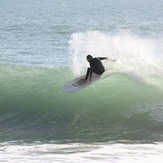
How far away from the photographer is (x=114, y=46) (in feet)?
69.5

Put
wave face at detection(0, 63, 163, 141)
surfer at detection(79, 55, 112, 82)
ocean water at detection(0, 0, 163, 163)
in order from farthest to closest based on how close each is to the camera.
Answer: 1. surfer at detection(79, 55, 112, 82)
2. wave face at detection(0, 63, 163, 141)
3. ocean water at detection(0, 0, 163, 163)

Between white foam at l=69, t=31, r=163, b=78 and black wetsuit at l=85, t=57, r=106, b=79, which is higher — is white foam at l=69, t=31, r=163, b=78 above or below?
above

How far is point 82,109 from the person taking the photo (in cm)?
1755

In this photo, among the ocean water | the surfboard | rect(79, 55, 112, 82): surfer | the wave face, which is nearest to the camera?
the ocean water

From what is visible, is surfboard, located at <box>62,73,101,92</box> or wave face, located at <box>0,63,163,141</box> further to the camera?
surfboard, located at <box>62,73,101,92</box>

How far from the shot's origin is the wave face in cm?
1481

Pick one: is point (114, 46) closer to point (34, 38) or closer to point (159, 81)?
point (159, 81)

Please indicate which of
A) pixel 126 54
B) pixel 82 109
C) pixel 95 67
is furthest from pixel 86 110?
pixel 126 54

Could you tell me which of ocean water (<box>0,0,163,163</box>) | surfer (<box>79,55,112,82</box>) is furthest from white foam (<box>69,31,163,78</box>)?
surfer (<box>79,55,112,82</box>)

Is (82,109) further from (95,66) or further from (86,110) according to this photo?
(95,66)

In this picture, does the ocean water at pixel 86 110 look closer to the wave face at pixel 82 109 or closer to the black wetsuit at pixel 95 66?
the wave face at pixel 82 109

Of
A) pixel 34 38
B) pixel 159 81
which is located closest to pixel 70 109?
pixel 159 81

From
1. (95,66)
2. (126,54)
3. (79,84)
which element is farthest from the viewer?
(126,54)

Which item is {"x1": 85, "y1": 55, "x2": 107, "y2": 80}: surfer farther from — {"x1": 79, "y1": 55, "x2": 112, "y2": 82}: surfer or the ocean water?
the ocean water
